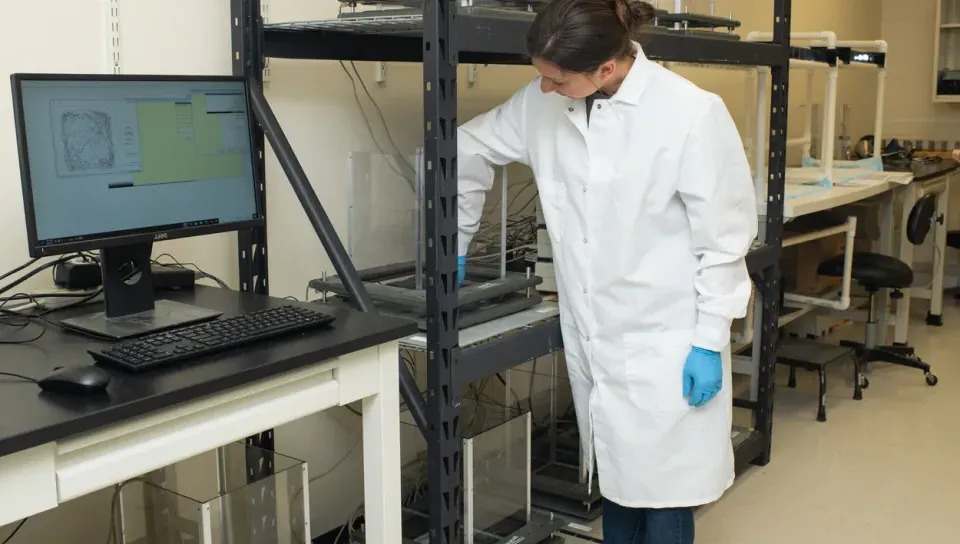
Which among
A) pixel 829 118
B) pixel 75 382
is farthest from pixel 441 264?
pixel 829 118

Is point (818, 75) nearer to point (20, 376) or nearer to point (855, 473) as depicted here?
point (855, 473)


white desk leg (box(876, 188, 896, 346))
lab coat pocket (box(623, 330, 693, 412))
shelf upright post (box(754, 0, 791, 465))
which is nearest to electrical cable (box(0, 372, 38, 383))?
lab coat pocket (box(623, 330, 693, 412))

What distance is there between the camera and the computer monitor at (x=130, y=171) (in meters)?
1.34

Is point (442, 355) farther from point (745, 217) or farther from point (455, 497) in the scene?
point (745, 217)

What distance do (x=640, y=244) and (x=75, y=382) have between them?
42.2 inches

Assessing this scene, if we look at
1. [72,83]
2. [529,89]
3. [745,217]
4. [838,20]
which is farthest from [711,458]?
[838,20]

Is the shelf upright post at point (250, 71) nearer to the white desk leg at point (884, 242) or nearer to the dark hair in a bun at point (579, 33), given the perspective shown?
the dark hair in a bun at point (579, 33)

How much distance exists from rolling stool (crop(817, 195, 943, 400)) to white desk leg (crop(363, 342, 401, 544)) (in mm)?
2560

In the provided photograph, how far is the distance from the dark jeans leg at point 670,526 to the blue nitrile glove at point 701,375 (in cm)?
24

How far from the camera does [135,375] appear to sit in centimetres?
117

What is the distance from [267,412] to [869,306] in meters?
3.24

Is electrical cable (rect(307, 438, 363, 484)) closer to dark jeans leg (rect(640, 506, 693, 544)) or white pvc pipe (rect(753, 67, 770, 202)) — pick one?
dark jeans leg (rect(640, 506, 693, 544))

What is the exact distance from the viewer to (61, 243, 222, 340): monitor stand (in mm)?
1417

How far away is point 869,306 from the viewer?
A: 3.89 m
